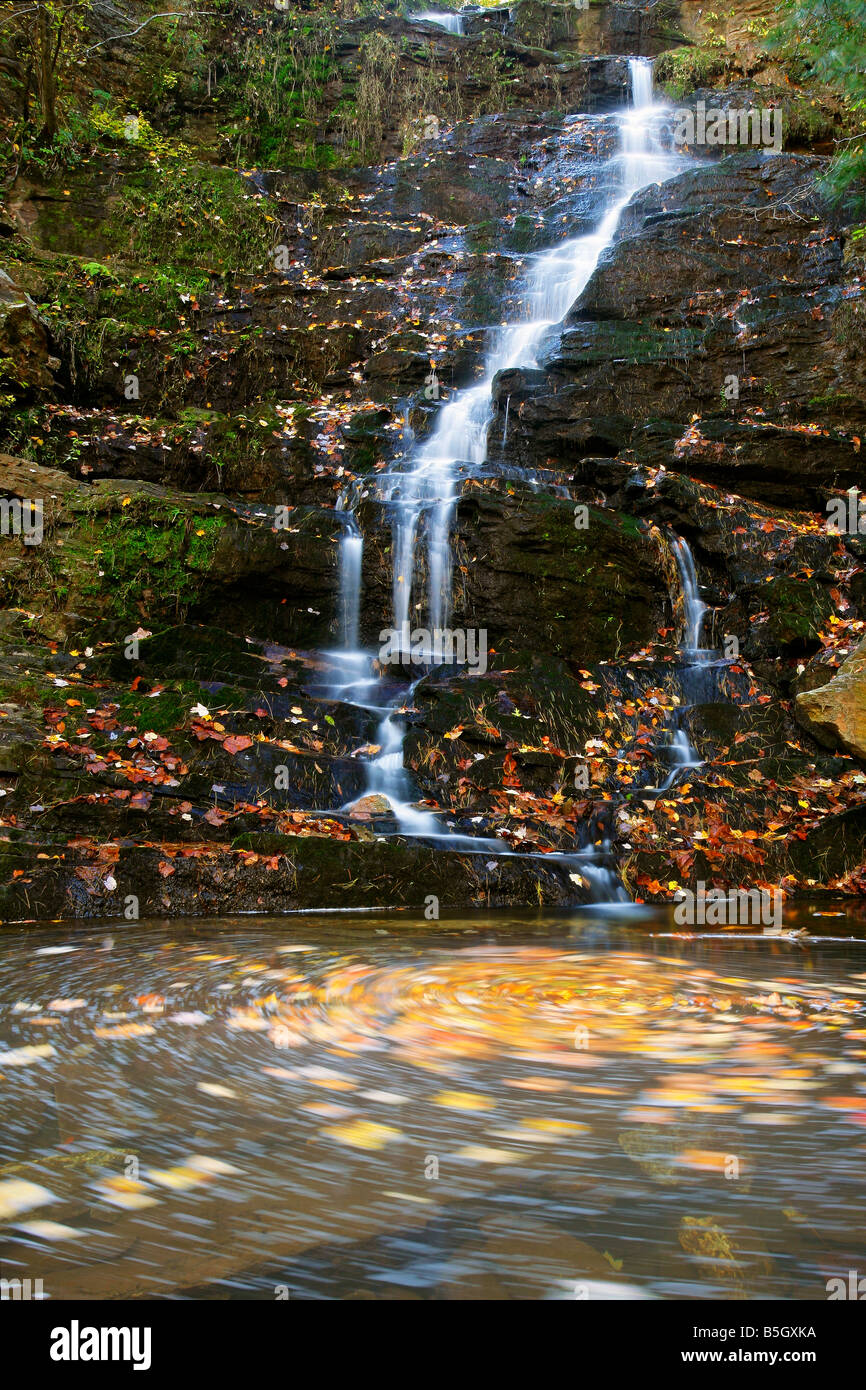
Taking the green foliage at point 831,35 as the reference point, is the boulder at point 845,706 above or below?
below

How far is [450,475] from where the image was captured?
1061 cm

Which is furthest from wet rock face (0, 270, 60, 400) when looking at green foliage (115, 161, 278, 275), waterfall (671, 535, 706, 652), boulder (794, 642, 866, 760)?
boulder (794, 642, 866, 760)

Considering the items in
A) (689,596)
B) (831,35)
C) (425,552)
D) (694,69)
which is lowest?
(689,596)

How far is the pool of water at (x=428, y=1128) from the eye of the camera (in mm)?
1354

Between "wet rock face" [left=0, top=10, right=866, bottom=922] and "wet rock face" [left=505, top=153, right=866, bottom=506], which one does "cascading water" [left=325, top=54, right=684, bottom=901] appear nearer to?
"wet rock face" [left=0, top=10, right=866, bottom=922]

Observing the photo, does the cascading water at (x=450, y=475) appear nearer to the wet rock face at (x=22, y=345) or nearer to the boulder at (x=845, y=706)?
the boulder at (x=845, y=706)

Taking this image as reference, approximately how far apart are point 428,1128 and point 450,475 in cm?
948

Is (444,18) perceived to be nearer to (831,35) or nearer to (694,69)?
(694,69)

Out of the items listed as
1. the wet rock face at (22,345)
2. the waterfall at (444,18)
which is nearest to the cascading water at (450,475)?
the wet rock face at (22,345)

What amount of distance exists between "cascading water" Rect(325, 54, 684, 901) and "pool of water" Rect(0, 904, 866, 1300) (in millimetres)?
3078

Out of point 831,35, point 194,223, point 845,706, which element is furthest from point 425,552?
point 194,223

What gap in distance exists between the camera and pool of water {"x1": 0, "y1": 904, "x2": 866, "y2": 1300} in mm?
1354

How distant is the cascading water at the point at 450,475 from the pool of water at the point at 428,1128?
3078 mm

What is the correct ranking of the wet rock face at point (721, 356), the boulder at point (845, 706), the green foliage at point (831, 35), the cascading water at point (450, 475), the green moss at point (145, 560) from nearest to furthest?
the boulder at point (845, 706) → the cascading water at point (450, 475) → the green foliage at point (831, 35) → the green moss at point (145, 560) → the wet rock face at point (721, 356)
